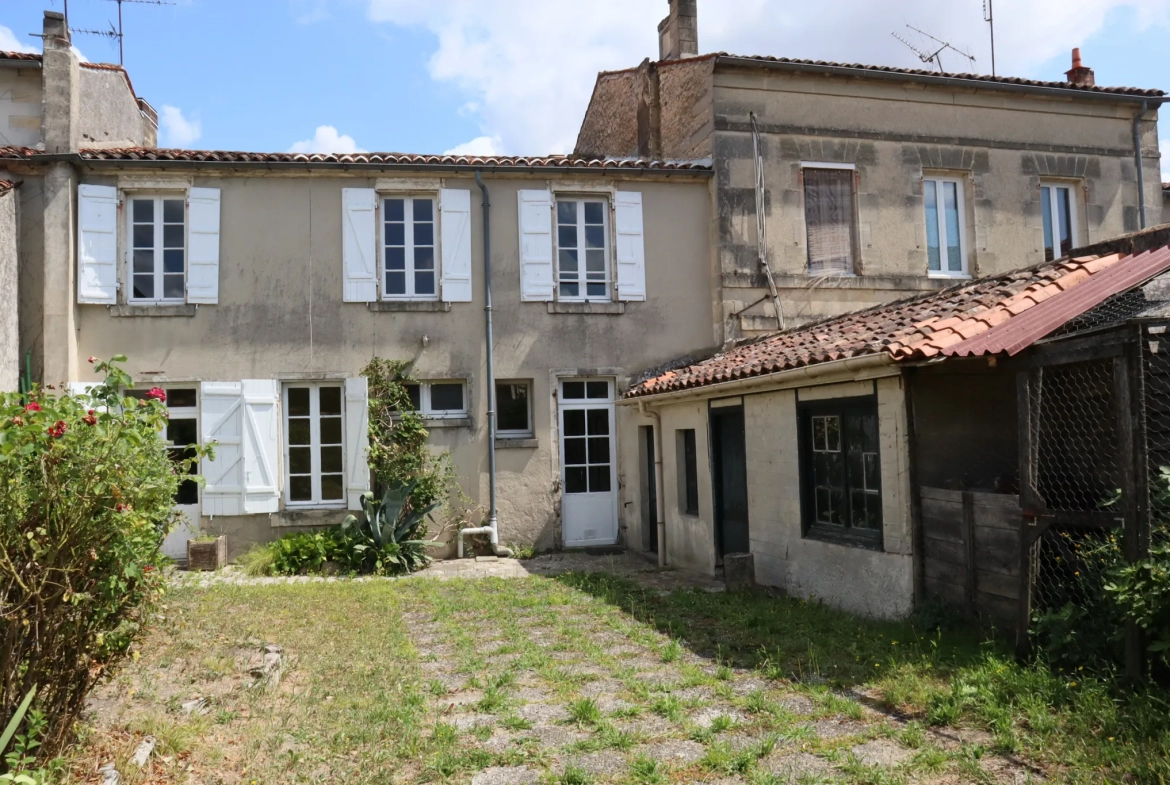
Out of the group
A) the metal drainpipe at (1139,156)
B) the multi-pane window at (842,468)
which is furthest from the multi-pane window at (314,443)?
the metal drainpipe at (1139,156)

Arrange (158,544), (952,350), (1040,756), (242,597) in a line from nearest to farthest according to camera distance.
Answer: (1040,756), (158,544), (952,350), (242,597)

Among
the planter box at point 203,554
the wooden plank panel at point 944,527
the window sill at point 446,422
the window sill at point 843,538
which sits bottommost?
the planter box at point 203,554

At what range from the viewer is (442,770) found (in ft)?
14.1

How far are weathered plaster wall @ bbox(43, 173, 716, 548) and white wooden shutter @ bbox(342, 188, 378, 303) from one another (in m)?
0.13

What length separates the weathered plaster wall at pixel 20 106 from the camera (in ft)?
43.0

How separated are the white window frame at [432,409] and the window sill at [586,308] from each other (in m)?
1.63

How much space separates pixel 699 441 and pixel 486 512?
11.2 feet

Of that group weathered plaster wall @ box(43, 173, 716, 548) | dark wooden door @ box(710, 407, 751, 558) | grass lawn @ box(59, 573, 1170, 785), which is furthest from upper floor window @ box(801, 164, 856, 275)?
grass lawn @ box(59, 573, 1170, 785)

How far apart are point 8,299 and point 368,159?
15.5 ft

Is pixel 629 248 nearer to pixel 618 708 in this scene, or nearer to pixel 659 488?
pixel 659 488

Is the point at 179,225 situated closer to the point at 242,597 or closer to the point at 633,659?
the point at 242,597

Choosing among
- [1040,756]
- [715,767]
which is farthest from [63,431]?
[1040,756]

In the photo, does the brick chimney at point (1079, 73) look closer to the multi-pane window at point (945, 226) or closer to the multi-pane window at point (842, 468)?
the multi-pane window at point (945, 226)

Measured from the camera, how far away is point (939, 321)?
6965 mm
